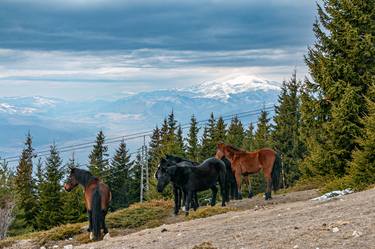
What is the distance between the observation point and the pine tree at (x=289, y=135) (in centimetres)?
5741

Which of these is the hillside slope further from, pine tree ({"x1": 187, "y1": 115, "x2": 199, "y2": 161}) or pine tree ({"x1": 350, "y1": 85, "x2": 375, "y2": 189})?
pine tree ({"x1": 187, "y1": 115, "x2": 199, "y2": 161})

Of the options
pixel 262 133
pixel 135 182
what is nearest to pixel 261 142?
pixel 262 133

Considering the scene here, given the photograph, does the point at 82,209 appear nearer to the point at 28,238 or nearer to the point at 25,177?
the point at 25,177

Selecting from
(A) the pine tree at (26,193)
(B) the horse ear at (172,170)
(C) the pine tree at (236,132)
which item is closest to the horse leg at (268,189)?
(B) the horse ear at (172,170)

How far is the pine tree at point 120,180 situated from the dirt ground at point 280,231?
6821 centimetres

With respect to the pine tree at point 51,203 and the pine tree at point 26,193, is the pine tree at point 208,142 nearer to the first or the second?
the pine tree at point 51,203

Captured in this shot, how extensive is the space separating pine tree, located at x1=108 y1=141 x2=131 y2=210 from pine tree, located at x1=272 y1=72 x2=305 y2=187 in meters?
30.8

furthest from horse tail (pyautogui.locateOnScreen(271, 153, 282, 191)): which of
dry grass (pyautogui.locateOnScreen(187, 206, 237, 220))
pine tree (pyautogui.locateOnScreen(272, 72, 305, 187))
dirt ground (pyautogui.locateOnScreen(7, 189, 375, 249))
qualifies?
pine tree (pyautogui.locateOnScreen(272, 72, 305, 187))

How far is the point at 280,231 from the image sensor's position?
10852 millimetres

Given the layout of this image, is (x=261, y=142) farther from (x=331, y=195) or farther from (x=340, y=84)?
(x=331, y=195)

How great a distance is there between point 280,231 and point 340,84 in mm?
16260

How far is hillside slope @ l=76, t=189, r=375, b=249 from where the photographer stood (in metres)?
9.60

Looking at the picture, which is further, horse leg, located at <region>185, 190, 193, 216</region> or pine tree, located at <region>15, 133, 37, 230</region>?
pine tree, located at <region>15, 133, 37, 230</region>

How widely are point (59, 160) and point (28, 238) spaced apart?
50.9 meters
